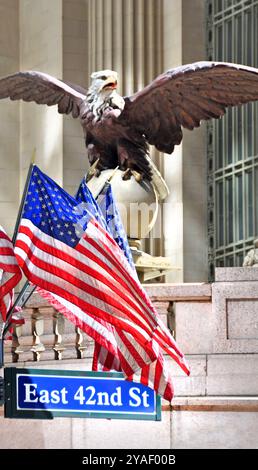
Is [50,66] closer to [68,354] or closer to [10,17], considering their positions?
[10,17]

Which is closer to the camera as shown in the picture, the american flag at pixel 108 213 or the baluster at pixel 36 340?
the american flag at pixel 108 213

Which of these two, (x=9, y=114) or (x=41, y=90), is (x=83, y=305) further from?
(x=9, y=114)

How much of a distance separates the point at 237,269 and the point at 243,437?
2.02 meters

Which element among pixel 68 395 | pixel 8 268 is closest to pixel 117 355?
pixel 8 268

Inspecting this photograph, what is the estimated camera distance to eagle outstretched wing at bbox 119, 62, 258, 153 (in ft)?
72.7

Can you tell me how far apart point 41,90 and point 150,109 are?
229 centimetres

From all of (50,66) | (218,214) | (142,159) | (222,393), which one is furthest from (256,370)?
(50,66)

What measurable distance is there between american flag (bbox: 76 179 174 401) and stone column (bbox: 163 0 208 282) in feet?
30.3

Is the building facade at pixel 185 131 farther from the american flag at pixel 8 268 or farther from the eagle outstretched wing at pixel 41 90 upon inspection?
the american flag at pixel 8 268

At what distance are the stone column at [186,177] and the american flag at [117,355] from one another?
9.25 metres

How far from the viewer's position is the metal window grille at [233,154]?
28562mm

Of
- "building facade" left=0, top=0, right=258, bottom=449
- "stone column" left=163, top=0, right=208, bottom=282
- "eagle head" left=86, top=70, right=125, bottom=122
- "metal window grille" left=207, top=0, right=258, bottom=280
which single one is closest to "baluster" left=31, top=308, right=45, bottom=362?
"eagle head" left=86, top=70, right=125, bottom=122

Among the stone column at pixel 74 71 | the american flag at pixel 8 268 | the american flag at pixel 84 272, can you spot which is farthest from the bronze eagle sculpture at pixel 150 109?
the american flag at pixel 8 268

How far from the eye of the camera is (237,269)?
2053 cm
